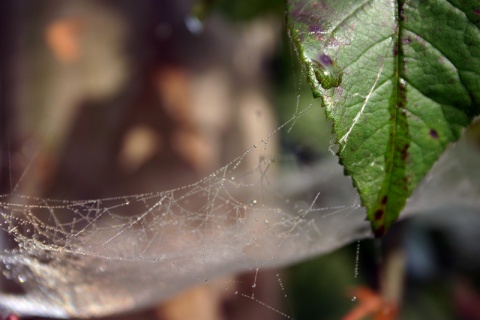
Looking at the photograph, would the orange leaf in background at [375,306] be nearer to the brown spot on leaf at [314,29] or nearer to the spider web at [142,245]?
the spider web at [142,245]

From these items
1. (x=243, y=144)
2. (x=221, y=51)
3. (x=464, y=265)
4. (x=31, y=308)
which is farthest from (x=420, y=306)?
(x=31, y=308)

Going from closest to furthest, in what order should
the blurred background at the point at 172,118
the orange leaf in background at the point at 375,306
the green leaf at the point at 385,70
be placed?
1. the green leaf at the point at 385,70
2. the orange leaf in background at the point at 375,306
3. the blurred background at the point at 172,118

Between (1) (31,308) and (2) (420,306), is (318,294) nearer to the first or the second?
(2) (420,306)

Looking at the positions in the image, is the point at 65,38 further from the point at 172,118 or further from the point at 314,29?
the point at 314,29

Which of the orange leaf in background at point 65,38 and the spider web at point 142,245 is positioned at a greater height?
the orange leaf in background at point 65,38

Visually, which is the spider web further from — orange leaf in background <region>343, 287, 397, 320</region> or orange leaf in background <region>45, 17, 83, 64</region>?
orange leaf in background <region>45, 17, 83, 64</region>

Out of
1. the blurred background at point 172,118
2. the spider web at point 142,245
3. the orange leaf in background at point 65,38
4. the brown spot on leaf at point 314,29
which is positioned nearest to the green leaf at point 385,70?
the brown spot on leaf at point 314,29

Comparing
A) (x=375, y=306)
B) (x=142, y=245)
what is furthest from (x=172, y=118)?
(x=375, y=306)
